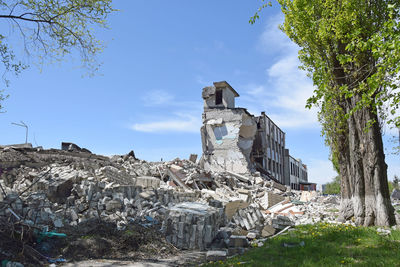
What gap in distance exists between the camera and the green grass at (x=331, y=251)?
6473 millimetres

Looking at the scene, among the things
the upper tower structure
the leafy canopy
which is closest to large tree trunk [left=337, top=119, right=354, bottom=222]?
the leafy canopy

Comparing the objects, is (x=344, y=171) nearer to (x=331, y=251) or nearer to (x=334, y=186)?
(x=331, y=251)

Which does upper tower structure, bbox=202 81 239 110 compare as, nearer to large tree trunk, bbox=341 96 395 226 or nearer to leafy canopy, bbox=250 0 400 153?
leafy canopy, bbox=250 0 400 153

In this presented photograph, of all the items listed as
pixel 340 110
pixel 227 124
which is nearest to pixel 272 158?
pixel 227 124

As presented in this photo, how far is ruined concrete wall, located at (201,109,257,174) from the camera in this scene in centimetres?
3077

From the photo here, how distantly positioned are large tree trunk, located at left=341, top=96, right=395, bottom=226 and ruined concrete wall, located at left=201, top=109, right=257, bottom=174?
18.5 m

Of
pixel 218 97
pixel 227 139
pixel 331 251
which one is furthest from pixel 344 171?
pixel 218 97

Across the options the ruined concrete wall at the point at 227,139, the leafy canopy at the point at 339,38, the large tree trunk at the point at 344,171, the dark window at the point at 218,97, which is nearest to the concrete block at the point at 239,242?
the leafy canopy at the point at 339,38

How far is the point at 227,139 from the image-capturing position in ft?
103

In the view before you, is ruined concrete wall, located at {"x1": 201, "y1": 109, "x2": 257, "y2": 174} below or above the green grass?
above

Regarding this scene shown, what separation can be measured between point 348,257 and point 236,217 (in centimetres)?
621

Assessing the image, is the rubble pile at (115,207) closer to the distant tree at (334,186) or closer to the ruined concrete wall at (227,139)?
the ruined concrete wall at (227,139)

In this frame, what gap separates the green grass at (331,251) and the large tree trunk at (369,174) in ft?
7.28

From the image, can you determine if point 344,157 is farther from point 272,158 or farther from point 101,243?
point 272,158
